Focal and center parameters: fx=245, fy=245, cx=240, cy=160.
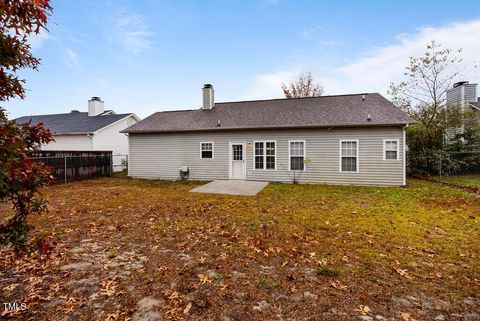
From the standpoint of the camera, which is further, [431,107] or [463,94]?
[463,94]

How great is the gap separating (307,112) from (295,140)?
1.93 meters

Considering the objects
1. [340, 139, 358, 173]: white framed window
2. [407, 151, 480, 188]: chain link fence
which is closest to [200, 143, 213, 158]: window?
[340, 139, 358, 173]: white framed window

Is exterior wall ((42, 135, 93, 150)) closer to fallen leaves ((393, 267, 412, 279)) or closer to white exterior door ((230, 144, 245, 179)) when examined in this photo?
white exterior door ((230, 144, 245, 179))

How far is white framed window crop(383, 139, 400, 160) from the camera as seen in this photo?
11.2 m

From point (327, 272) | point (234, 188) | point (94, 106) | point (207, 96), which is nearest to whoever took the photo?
point (327, 272)

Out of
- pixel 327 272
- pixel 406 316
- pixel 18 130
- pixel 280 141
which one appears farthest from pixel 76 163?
pixel 406 316

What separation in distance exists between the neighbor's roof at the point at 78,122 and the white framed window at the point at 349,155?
17.4 metres

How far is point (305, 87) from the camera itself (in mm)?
30078

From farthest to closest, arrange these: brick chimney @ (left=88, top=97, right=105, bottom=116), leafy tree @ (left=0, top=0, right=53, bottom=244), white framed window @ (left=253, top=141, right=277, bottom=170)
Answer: brick chimney @ (left=88, top=97, right=105, bottom=116)
white framed window @ (left=253, top=141, right=277, bottom=170)
leafy tree @ (left=0, top=0, right=53, bottom=244)

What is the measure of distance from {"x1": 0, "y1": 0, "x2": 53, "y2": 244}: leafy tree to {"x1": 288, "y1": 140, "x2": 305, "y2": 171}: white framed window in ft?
36.8

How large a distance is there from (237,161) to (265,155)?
159 centimetres

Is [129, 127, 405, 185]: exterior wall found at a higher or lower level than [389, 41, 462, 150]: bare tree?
lower

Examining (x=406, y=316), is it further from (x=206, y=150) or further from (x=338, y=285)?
(x=206, y=150)

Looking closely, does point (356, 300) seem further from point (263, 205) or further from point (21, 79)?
point (263, 205)
